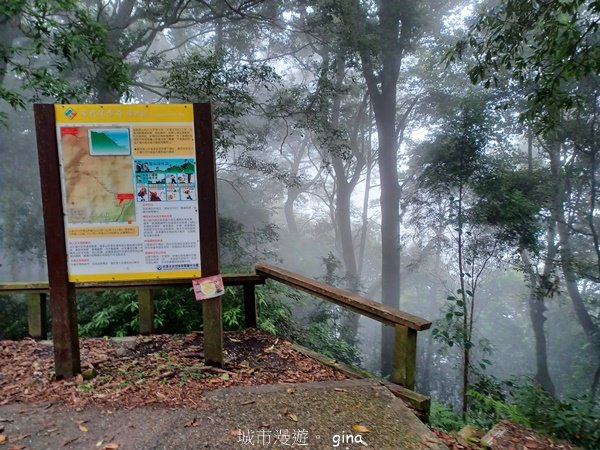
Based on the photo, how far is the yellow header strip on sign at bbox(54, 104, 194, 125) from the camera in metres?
2.52

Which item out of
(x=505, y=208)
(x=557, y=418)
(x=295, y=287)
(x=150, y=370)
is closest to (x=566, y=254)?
(x=505, y=208)

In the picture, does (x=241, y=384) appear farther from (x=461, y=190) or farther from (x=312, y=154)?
(x=312, y=154)

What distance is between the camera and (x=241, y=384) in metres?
2.74

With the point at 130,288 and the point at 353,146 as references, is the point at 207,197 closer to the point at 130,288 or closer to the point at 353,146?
the point at 130,288

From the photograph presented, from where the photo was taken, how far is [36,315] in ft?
11.7

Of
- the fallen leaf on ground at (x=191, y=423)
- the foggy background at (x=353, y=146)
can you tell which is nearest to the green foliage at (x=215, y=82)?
the foggy background at (x=353, y=146)

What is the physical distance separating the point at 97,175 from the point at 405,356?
256 centimetres

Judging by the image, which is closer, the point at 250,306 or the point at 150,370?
the point at 150,370

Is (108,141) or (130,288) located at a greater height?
(108,141)

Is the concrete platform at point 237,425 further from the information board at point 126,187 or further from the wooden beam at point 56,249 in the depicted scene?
the information board at point 126,187

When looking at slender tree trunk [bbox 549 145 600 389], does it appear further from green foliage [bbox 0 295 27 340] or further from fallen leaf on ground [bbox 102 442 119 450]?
green foliage [bbox 0 295 27 340]

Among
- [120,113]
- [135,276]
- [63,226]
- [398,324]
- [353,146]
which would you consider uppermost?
[353,146]

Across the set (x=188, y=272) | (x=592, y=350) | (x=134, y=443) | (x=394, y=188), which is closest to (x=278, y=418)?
(x=134, y=443)

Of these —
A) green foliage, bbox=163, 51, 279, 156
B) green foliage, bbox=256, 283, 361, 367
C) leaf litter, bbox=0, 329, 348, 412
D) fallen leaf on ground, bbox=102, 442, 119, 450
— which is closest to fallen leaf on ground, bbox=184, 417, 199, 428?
leaf litter, bbox=0, 329, 348, 412
